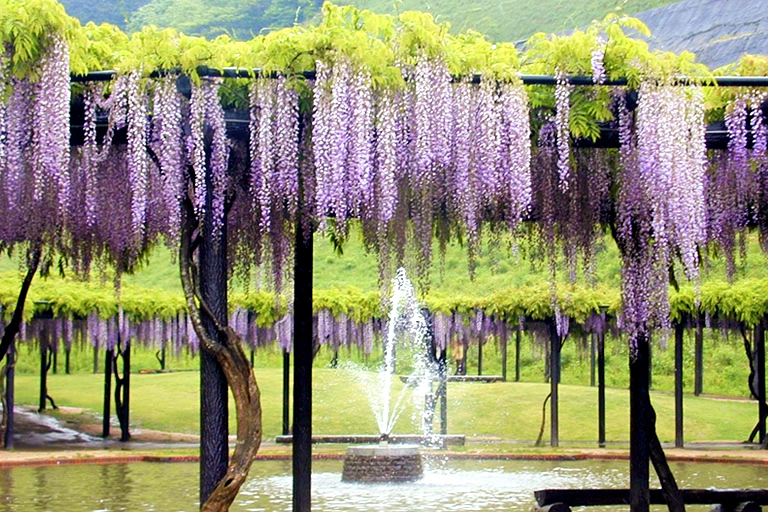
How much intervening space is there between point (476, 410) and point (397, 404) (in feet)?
8.82

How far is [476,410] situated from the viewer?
88.6ft

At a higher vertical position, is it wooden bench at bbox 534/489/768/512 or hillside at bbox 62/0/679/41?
hillside at bbox 62/0/679/41

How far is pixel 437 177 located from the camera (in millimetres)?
6766

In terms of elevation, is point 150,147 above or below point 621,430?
above

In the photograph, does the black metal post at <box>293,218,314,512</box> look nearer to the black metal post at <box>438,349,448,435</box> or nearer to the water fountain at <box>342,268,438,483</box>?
the water fountain at <box>342,268,438,483</box>

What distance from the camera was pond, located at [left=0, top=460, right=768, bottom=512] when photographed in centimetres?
1188

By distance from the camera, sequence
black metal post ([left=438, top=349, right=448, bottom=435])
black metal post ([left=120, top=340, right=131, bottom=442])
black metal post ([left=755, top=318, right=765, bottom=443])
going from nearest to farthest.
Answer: black metal post ([left=755, top=318, right=765, bottom=443]) < black metal post ([left=438, top=349, right=448, bottom=435]) < black metal post ([left=120, top=340, right=131, bottom=442])

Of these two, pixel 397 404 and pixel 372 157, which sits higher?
pixel 372 157

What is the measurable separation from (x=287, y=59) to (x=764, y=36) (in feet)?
185

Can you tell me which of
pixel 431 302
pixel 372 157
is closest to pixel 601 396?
pixel 431 302

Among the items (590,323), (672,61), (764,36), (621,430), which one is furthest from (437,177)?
(764,36)

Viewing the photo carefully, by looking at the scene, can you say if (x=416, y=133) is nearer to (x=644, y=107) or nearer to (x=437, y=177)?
(x=437, y=177)

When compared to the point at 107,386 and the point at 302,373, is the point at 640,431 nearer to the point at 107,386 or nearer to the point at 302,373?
the point at 302,373

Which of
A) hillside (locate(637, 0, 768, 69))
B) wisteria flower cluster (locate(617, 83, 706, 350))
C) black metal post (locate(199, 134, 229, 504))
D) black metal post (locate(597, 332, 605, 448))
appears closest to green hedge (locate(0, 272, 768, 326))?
black metal post (locate(597, 332, 605, 448))
